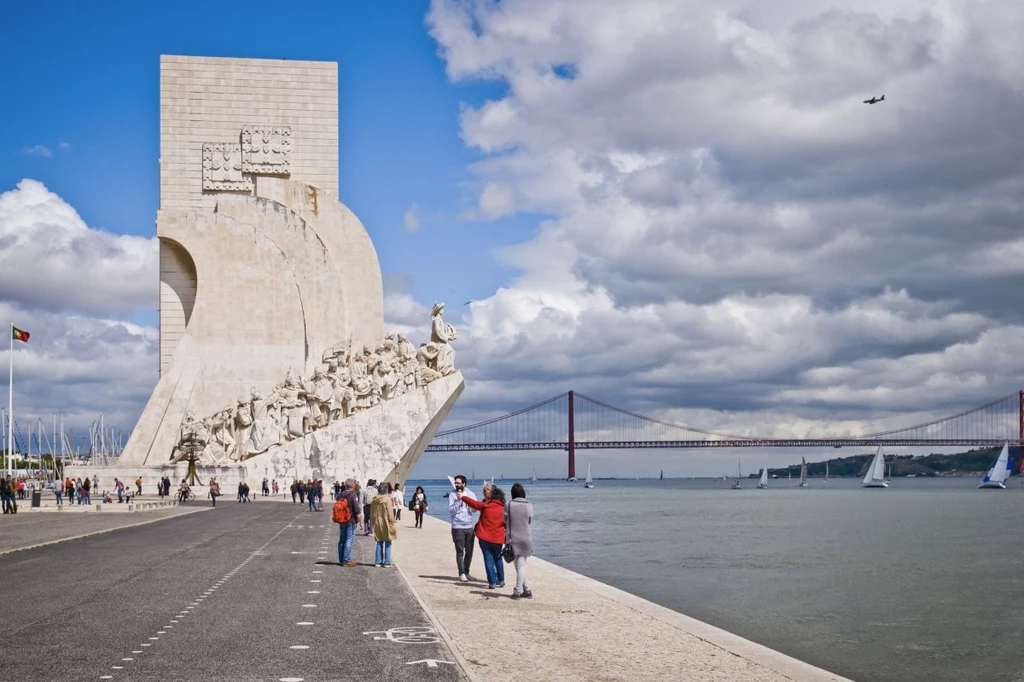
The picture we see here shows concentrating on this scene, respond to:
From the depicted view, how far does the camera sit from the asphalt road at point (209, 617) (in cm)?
536

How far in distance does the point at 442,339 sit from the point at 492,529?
64.5 ft

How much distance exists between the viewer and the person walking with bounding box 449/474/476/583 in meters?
9.29

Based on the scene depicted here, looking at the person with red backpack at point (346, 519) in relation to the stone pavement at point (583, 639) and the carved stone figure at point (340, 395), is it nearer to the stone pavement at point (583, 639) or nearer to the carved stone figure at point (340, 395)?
the stone pavement at point (583, 639)

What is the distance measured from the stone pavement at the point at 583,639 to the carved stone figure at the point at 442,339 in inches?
700

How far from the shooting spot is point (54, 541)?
41.5ft

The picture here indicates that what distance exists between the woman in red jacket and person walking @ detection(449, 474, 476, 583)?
45 cm

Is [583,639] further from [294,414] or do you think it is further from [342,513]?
[294,414]

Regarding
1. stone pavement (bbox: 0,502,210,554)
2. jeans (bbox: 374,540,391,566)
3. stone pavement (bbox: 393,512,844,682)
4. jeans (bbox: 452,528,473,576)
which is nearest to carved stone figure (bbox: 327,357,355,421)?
stone pavement (bbox: 0,502,210,554)

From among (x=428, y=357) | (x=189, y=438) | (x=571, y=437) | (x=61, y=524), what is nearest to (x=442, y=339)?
(x=428, y=357)

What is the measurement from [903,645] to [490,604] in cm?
340

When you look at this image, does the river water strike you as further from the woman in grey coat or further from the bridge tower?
the bridge tower

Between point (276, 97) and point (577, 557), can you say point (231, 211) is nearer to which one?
point (276, 97)

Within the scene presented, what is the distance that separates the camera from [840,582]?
45.6ft

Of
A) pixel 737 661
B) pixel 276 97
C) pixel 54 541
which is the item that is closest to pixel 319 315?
pixel 276 97
